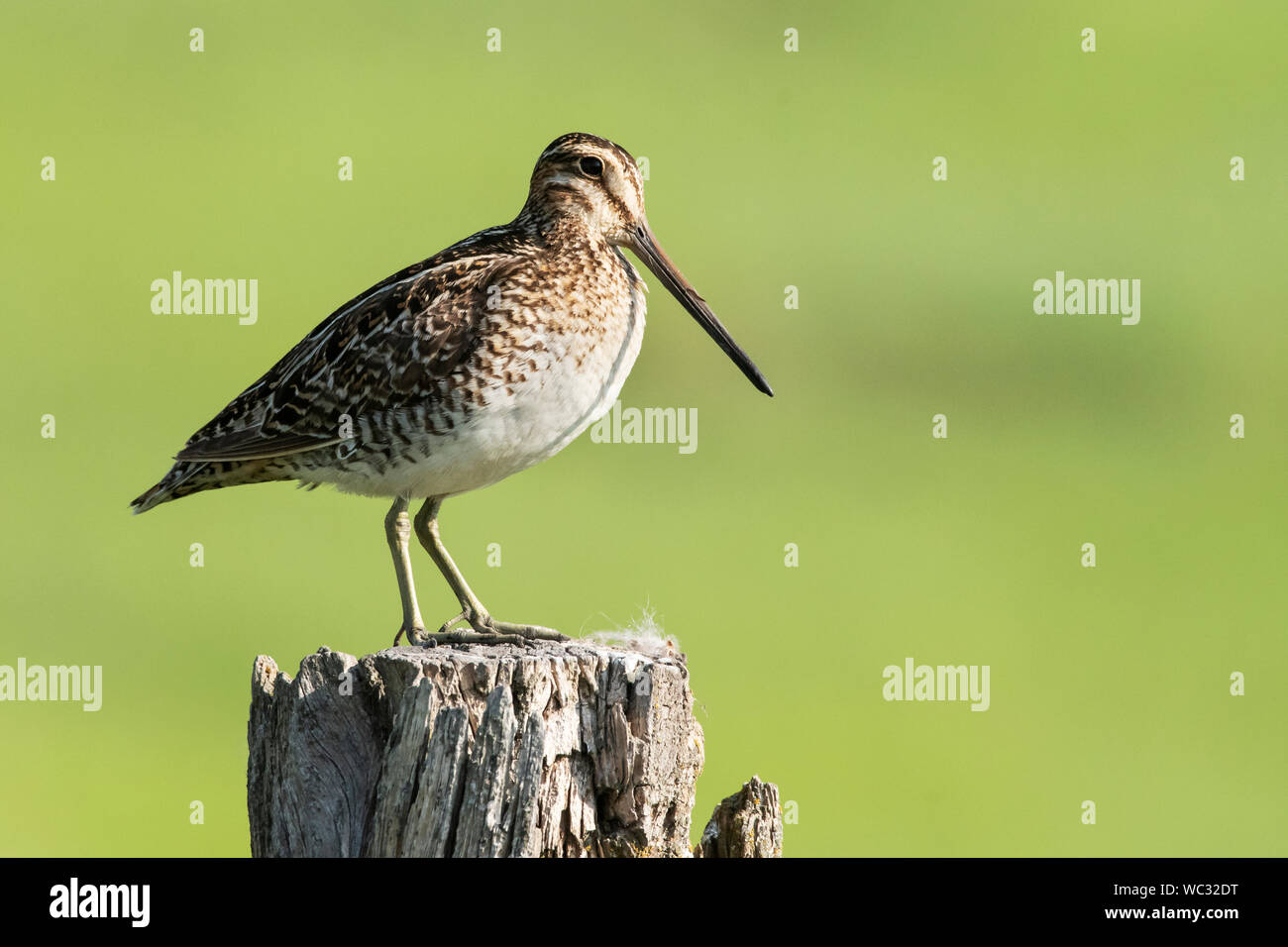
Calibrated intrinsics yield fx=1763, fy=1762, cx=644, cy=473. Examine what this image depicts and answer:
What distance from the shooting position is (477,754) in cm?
557

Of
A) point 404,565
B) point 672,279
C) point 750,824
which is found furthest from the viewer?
point 672,279

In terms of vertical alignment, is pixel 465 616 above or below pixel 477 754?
above

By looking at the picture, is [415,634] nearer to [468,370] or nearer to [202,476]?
[468,370]

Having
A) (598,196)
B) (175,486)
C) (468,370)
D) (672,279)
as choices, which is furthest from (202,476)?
(672,279)

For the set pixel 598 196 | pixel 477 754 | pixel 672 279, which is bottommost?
pixel 477 754

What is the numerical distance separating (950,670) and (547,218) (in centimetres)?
1544

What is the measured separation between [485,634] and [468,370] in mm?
1037

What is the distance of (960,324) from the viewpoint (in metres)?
30.6

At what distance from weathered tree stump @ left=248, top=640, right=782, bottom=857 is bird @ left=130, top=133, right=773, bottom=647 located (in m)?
0.73

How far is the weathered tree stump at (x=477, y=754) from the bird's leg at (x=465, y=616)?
610mm

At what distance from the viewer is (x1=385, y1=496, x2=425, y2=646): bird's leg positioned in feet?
23.4

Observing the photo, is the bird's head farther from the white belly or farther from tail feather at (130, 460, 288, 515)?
tail feather at (130, 460, 288, 515)

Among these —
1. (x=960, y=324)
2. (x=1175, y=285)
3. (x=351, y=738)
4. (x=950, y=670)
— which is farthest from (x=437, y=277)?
(x=1175, y=285)
